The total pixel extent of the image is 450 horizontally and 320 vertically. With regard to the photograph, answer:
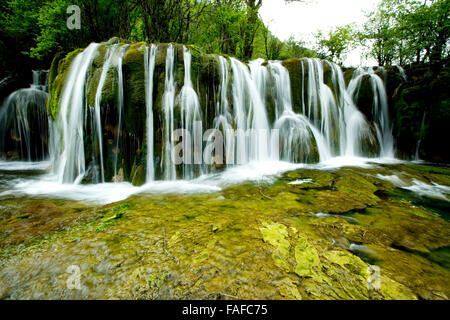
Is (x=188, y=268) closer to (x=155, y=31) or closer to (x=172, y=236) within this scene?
(x=172, y=236)

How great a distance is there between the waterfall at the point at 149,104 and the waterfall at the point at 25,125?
811 centimetres

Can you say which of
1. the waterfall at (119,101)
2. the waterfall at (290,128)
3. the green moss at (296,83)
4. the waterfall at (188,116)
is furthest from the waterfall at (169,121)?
the green moss at (296,83)

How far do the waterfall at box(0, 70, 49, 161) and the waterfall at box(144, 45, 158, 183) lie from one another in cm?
811

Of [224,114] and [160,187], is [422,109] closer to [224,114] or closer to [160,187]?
[224,114]

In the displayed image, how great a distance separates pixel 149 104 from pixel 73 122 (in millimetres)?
2070

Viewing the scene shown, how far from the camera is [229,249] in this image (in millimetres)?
1750

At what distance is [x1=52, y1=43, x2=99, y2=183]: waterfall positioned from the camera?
4875mm

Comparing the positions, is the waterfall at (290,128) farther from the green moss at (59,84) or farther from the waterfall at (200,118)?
the green moss at (59,84)

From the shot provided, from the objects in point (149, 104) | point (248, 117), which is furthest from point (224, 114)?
point (149, 104)

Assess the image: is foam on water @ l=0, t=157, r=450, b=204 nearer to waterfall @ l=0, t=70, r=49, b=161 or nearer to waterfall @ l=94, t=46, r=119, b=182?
waterfall @ l=94, t=46, r=119, b=182

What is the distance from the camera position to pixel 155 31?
30.1 ft

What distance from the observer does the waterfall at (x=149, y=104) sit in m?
4.89
